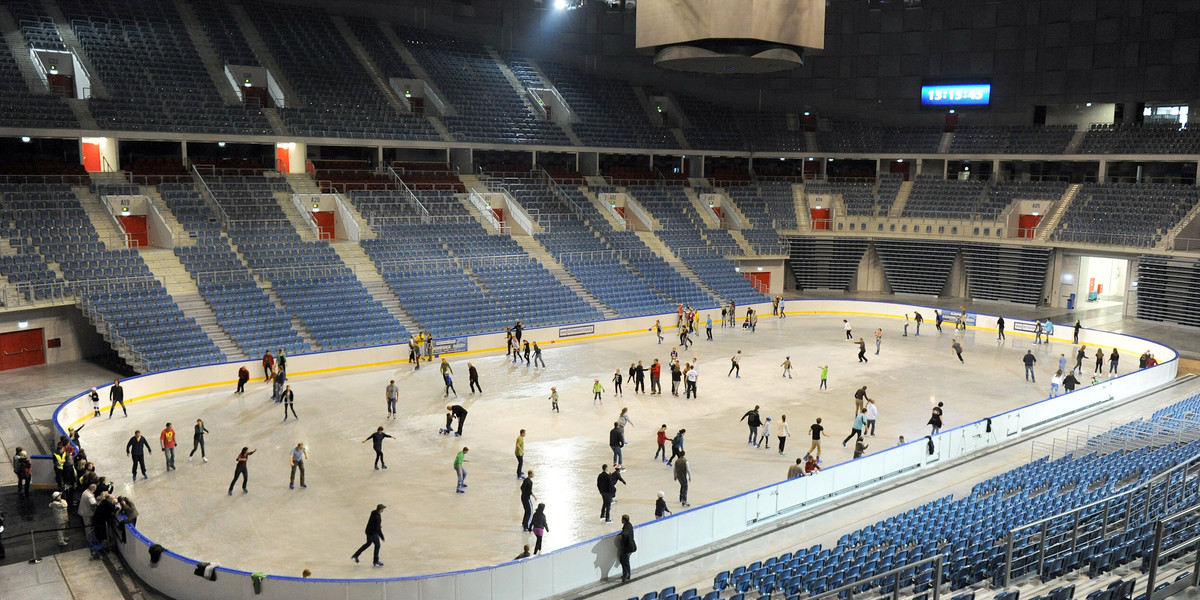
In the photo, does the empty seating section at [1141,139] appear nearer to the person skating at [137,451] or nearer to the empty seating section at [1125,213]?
the empty seating section at [1125,213]

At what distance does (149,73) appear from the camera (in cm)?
4028

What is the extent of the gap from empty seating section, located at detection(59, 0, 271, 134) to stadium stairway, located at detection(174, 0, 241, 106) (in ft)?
1.11

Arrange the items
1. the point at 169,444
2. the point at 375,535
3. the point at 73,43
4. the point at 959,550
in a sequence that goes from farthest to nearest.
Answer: the point at 73,43 < the point at 169,444 < the point at 375,535 < the point at 959,550

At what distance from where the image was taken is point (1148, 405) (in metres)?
26.4

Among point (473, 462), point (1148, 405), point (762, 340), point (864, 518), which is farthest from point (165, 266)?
point (1148, 405)

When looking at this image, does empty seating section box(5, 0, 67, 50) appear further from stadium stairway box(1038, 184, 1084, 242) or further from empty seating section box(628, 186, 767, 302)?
stadium stairway box(1038, 184, 1084, 242)

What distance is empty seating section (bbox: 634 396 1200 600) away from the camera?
12906 mm

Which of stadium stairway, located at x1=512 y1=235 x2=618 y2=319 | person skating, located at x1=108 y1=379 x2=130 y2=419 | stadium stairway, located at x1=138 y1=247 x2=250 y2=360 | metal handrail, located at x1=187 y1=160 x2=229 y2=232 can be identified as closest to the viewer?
person skating, located at x1=108 y1=379 x2=130 y2=419

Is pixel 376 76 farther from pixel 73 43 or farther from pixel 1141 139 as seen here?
pixel 1141 139

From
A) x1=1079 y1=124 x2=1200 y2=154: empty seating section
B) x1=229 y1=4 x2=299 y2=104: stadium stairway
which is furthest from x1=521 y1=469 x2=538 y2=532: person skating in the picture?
x1=1079 y1=124 x2=1200 y2=154: empty seating section

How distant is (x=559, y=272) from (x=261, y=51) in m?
20.1

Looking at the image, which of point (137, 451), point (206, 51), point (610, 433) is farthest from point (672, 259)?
point (137, 451)

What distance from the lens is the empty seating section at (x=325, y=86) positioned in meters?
42.4

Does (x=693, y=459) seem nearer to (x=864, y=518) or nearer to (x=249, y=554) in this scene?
(x=864, y=518)
